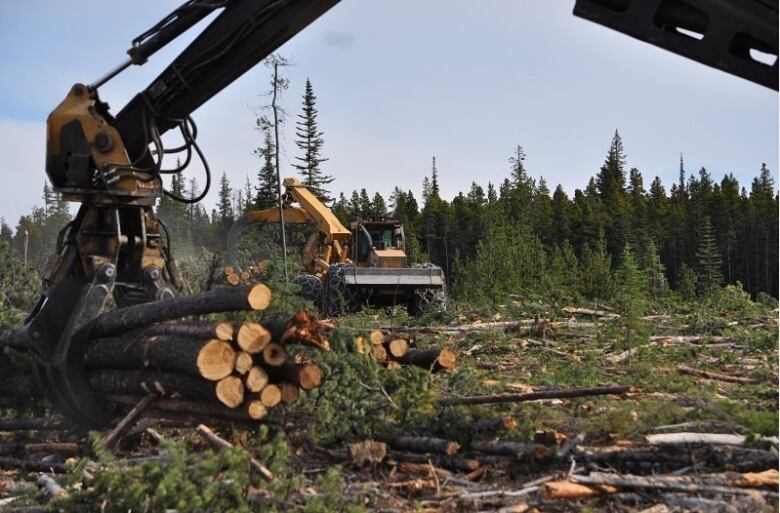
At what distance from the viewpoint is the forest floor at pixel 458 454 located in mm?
4668

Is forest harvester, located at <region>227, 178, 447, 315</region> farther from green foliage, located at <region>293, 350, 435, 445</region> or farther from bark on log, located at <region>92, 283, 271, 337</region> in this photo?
green foliage, located at <region>293, 350, 435, 445</region>

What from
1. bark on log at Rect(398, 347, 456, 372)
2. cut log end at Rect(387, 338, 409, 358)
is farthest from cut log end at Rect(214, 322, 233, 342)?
bark on log at Rect(398, 347, 456, 372)

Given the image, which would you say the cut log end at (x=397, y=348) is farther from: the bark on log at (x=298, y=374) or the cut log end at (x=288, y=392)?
the cut log end at (x=288, y=392)

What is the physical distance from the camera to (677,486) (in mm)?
4699

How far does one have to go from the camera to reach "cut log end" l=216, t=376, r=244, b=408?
19.3 ft

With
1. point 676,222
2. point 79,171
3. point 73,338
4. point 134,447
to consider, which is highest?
point 676,222

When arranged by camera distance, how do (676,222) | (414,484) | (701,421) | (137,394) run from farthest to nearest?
1. (676,222)
2. (137,394)
3. (701,421)
4. (414,484)

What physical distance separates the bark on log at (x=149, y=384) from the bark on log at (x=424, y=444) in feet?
4.67

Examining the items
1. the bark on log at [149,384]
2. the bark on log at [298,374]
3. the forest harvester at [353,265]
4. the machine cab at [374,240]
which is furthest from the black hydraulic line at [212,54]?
the machine cab at [374,240]

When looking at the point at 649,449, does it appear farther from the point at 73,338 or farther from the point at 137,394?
the point at 73,338

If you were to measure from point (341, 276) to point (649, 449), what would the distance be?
1335cm

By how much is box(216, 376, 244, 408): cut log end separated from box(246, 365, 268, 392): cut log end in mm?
70

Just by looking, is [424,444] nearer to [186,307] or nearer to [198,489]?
[198,489]

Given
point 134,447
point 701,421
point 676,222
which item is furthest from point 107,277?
point 676,222
